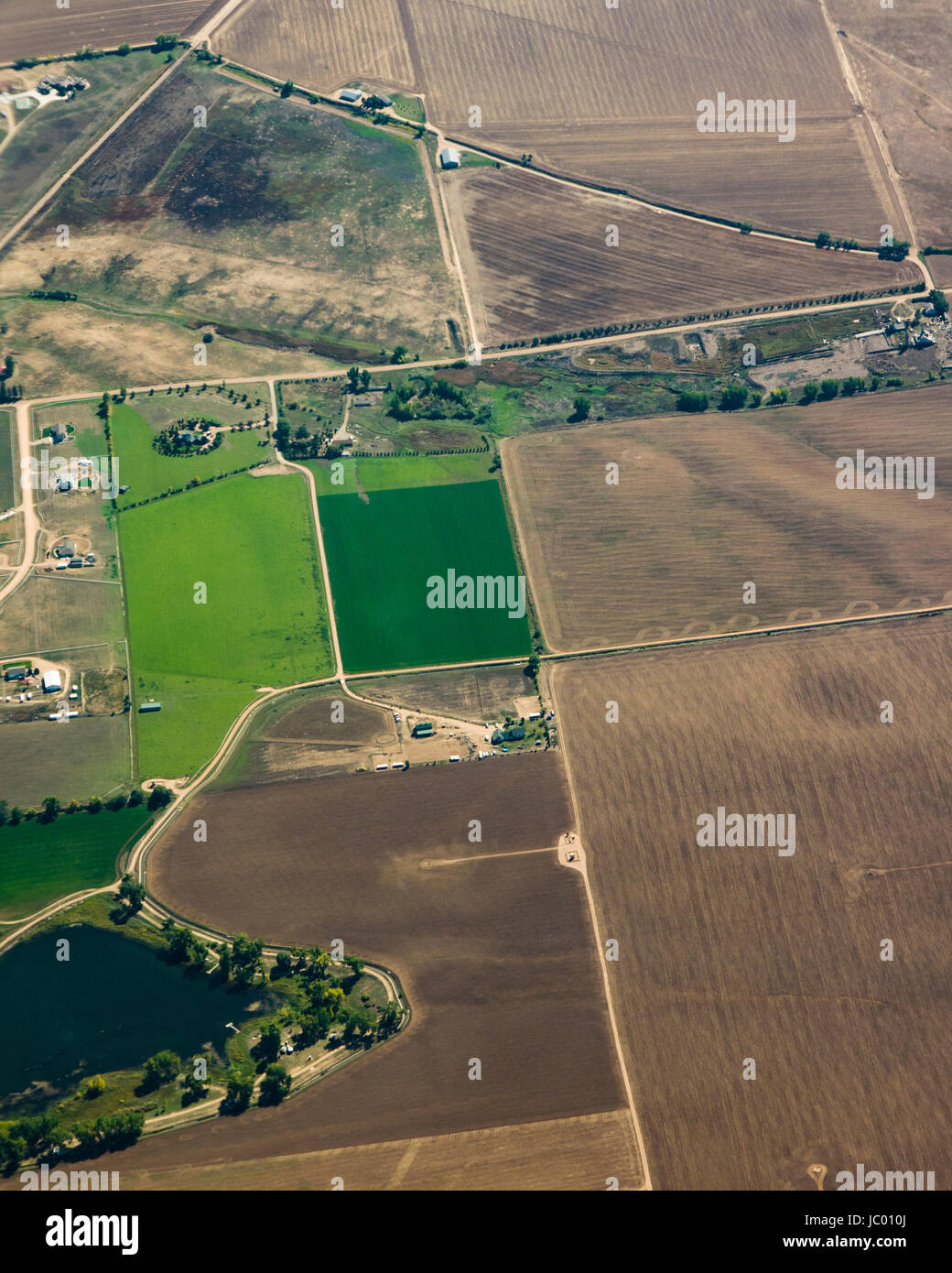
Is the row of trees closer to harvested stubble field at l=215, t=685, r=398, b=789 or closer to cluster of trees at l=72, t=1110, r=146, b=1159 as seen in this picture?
harvested stubble field at l=215, t=685, r=398, b=789

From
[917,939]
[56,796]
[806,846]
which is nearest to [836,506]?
[806,846]

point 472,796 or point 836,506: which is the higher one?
point 836,506

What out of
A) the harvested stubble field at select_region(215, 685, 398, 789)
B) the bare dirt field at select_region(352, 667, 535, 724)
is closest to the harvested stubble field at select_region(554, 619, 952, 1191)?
the bare dirt field at select_region(352, 667, 535, 724)

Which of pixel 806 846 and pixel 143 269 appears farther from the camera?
pixel 143 269

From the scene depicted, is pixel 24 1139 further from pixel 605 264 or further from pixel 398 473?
pixel 605 264

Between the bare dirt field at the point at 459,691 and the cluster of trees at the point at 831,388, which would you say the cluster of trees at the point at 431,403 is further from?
the cluster of trees at the point at 831,388

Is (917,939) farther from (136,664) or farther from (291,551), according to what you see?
(136,664)
